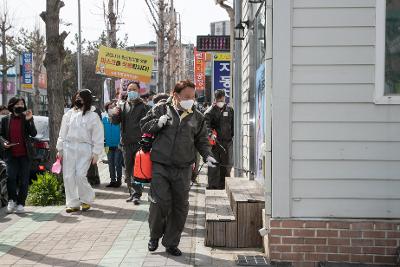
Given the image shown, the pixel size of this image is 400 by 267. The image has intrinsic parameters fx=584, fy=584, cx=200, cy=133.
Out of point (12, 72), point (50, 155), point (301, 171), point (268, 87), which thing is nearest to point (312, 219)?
point (301, 171)

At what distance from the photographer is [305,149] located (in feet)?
18.0

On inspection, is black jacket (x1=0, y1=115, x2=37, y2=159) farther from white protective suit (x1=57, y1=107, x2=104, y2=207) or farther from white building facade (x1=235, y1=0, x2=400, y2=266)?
white building facade (x1=235, y1=0, x2=400, y2=266)

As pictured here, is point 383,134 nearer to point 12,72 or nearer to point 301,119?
point 301,119

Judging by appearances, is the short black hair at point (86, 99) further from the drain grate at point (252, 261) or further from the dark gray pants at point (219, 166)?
the drain grate at point (252, 261)

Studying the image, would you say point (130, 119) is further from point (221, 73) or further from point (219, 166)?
point (221, 73)

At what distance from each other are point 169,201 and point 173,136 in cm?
66

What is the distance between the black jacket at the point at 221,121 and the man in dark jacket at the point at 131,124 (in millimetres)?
2002

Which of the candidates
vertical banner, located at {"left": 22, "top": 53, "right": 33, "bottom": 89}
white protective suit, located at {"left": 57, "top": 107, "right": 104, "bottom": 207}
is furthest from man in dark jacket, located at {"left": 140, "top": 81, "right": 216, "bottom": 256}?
vertical banner, located at {"left": 22, "top": 53, "right": 33, "bottom": 89}

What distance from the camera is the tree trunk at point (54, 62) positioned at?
1039 cm

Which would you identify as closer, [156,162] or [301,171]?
[301,171]

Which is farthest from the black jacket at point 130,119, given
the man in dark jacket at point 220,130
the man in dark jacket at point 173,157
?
the man in dark jacket at point 173,157

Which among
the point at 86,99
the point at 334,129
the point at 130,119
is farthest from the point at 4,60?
the point at 334,129

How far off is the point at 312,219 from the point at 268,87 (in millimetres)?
1316

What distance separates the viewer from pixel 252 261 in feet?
18.6
